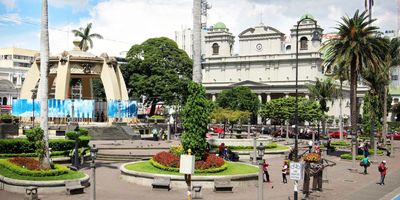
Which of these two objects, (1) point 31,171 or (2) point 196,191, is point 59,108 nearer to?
(1) point 31,171

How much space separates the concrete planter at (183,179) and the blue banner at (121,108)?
1101 inches

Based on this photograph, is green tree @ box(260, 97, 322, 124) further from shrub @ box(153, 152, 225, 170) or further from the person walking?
shrub @ box(153, 152, 225, 170)

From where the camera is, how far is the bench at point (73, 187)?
2192 centimetres

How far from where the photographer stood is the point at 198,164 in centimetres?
2548

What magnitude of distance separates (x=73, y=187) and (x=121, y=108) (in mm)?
32902

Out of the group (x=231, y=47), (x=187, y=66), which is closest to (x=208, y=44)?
(x=231, y=47)

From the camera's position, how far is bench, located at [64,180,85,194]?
2192 cm

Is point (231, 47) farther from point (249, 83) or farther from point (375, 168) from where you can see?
point (375, 168)

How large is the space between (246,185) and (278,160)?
1481 cm

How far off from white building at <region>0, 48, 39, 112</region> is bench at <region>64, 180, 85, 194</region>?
78347 millimetres

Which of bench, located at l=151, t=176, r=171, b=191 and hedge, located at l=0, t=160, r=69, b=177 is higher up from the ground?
hedge, located at l=0, t=160, r=69, b=177

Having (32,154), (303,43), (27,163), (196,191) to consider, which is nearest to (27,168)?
(27,163)

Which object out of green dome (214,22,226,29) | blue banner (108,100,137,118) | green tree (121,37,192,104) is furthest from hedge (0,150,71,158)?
green dome (214,22,226,29)

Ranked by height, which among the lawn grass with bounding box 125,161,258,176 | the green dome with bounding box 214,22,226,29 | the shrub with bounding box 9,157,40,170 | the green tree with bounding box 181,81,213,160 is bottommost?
the lawn grass with bounding box 125,161,258,176
